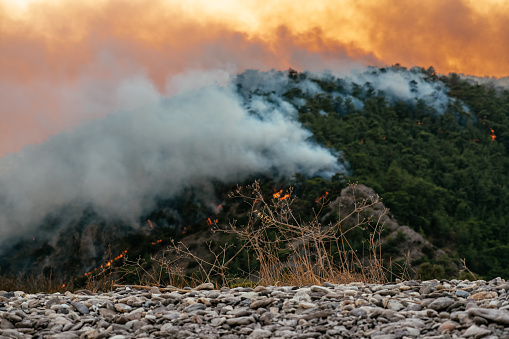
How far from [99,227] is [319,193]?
663 inches

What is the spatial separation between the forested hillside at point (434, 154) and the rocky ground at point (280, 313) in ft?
64.1

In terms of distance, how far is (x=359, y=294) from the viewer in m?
3.72

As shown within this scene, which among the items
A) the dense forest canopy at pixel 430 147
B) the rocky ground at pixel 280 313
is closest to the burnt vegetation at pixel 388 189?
the dense forest canopy at pixel 430 147

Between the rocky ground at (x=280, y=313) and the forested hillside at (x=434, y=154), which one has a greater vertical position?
the forested hillside at (x=434, y=154)

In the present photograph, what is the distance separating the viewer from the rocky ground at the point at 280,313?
2930mm

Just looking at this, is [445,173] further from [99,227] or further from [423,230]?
[99,227]

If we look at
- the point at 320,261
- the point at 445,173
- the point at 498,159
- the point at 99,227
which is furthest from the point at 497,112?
the point at 320,261

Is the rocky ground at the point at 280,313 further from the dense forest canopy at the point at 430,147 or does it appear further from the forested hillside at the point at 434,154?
the forested hillside at the point at 434,154

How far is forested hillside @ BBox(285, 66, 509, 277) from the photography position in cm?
2364

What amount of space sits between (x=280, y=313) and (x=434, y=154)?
27.4 metres

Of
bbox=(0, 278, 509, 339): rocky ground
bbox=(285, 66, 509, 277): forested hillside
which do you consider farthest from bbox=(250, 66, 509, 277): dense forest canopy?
bbox=(0, 278, 509, 339): rocky ground

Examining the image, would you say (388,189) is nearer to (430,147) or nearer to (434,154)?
(434,154)

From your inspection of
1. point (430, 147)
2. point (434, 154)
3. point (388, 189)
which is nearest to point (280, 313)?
point (388, 189)

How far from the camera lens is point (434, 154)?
2883cm
